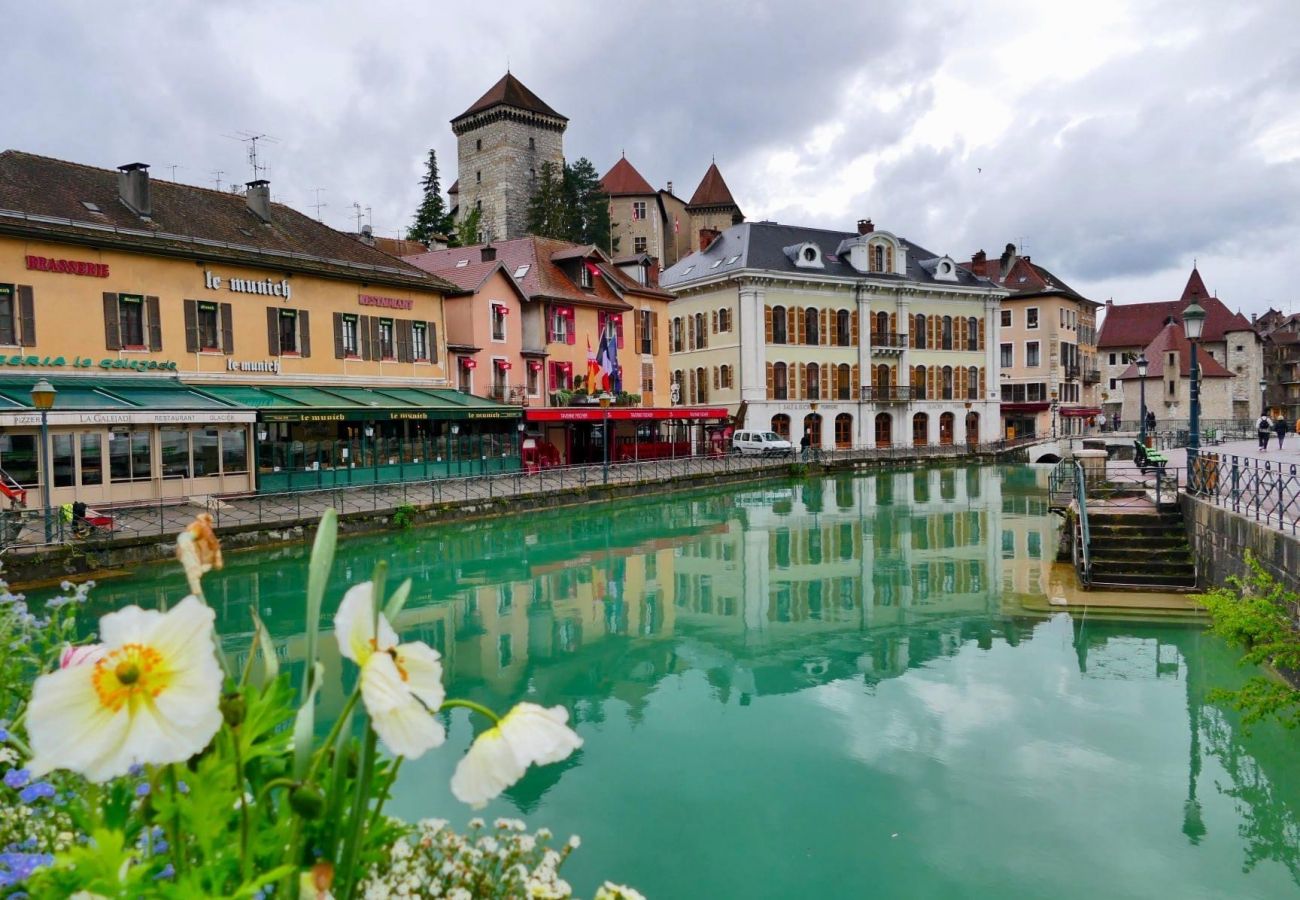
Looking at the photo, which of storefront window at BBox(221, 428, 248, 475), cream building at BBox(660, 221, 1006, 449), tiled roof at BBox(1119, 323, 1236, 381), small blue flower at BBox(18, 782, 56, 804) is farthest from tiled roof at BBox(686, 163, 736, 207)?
small blue flower at BBox(18, 782, 56, 804)

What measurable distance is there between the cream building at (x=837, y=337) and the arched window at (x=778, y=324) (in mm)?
85

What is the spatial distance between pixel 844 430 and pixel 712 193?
31.2 metres

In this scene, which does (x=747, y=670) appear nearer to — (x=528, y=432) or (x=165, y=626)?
(x=165, y=626)

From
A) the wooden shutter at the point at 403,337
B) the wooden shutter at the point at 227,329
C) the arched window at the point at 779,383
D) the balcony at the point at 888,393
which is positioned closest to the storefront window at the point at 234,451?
the wooden shutter at the point at 227,329

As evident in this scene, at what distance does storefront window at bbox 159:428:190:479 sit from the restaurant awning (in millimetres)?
1543

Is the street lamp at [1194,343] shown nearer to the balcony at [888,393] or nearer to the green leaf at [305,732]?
the green leaf at [305,732]

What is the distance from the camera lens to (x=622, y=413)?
37.9m

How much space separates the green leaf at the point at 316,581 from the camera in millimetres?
1792

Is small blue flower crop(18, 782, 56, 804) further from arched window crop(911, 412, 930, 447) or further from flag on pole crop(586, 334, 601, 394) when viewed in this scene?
arched window crop(911, 412, 930, 447)

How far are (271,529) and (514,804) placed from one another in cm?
1513

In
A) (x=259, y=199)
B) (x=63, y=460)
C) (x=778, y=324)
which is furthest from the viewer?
(x=778, y=324)

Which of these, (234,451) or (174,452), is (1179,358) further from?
(174,452)

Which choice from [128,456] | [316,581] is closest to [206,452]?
[128,456]

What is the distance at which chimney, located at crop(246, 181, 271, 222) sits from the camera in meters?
28.5
